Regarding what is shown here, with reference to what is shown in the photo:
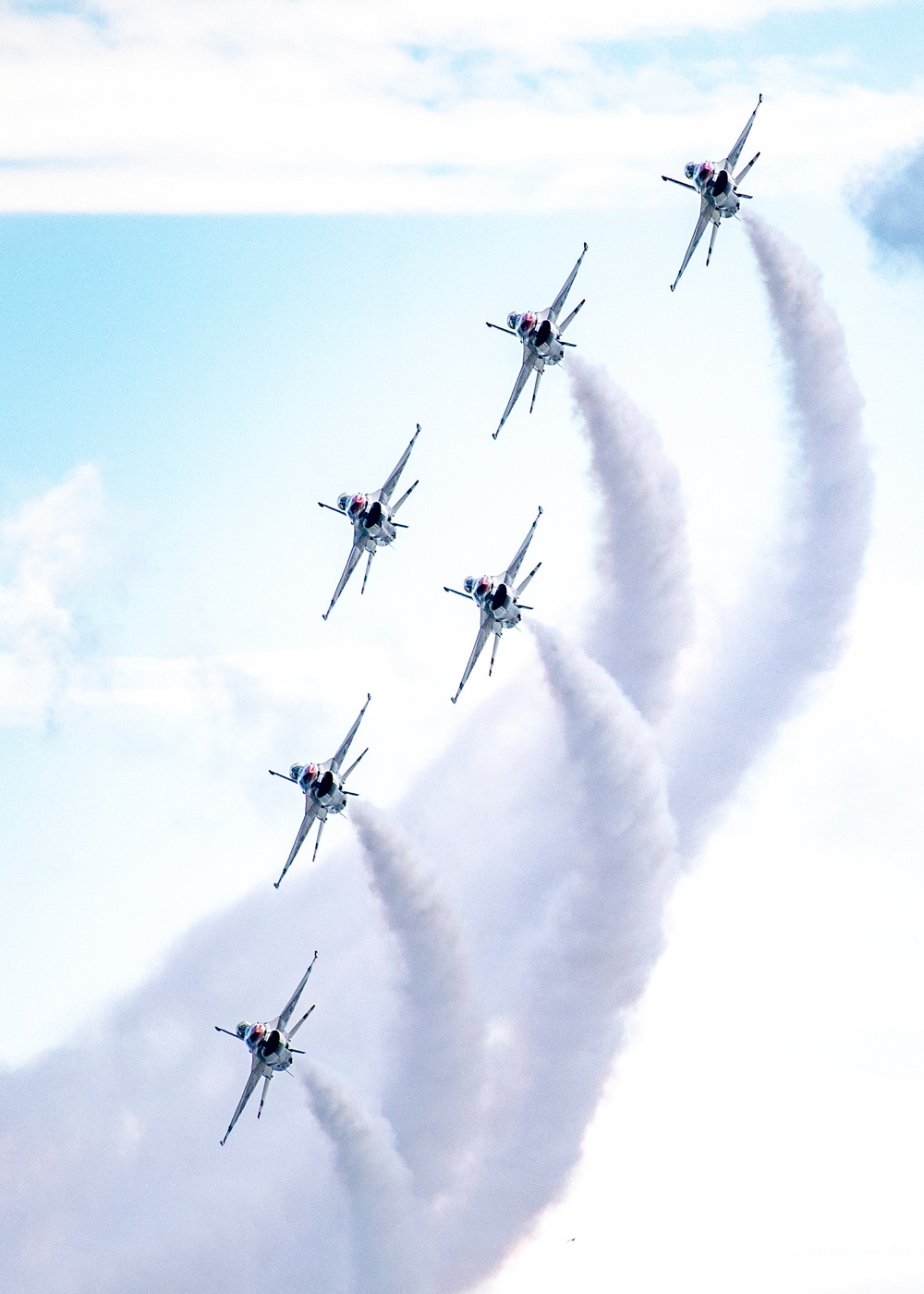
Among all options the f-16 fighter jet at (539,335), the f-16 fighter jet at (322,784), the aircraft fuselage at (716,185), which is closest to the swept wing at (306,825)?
the f-16 fighter jet at (322,784)

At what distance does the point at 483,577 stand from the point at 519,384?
802 centimetres

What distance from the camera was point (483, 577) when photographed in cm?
8044

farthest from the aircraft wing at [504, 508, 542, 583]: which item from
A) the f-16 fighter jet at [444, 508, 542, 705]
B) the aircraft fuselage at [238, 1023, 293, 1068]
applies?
the aircraft fuselage at [238, 1023, 293, 1068]

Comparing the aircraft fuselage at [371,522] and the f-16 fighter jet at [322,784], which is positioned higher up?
the aircraft fuselage at [371,522]

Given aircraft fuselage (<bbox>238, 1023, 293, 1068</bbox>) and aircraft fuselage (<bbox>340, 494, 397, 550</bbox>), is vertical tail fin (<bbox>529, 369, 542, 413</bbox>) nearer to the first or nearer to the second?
aircraft fuselage (<bbox>340, 494, 397, 550</bbox>)

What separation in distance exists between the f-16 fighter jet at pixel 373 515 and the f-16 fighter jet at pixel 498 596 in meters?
4.45

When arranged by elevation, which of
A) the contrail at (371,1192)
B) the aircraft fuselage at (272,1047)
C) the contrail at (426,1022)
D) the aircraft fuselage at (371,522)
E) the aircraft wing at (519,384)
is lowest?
the contrail at (371,1192)

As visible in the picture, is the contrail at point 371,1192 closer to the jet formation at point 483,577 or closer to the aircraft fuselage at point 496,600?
the jet formation at point 483,577

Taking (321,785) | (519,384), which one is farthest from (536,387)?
(321,785)

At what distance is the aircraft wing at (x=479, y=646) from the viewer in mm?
80688

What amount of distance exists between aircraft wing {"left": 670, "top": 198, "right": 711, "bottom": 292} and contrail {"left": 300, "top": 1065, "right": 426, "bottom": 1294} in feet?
121

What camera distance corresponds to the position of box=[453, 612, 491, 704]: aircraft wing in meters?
80.7

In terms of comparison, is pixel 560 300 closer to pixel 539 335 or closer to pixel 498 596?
→ pixel 539 335

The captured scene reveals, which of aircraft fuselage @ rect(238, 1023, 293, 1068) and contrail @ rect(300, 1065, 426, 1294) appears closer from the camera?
aircraft fuselage @ rect(238, 1023, 293, 1068)
